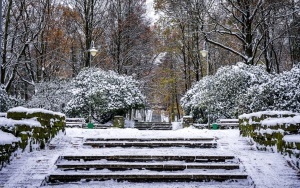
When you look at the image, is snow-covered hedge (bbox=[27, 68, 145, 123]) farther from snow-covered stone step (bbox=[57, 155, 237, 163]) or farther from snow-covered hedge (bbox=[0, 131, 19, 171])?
snow-covered hedge (bbox=[0, 131, 19, 171])

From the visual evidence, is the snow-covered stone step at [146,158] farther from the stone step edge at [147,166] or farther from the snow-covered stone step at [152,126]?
the snow-covered stone step at [152,126]

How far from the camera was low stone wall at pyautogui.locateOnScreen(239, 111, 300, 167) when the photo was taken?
22.4 feet

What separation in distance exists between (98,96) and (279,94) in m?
10.6

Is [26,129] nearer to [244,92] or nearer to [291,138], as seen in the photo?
[291,138]

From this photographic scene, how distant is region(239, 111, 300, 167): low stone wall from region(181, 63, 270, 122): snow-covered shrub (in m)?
7.72

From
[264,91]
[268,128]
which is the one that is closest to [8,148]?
[268,128]

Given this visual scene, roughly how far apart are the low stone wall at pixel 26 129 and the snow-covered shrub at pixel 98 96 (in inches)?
433

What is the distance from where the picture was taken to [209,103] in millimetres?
18828

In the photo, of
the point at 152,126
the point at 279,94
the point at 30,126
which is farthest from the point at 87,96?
the point at 30,126

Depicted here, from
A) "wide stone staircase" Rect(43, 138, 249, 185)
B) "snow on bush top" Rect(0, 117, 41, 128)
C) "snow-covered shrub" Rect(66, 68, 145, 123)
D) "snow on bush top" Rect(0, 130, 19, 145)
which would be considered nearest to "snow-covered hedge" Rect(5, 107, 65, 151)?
"snow on bush top" Rect(0, 117, 41, 128)

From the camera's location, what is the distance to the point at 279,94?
1412 cm

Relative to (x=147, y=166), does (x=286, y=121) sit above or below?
above

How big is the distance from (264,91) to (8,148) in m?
11.7

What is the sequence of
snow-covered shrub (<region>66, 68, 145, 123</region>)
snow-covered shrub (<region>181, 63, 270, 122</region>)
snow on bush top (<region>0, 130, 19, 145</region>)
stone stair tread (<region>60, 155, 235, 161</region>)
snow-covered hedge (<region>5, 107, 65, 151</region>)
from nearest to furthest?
snow on bush top (<region>0, 130, 19, 145</region>) < snow-covered hedge (<region>5, 107, 65, 151</region>) < stone stair tread (<region>60, 155, 235, 161</region>) < snow-covered shrub (<region>181, 63, 270, 122</region>) < snow-covered shrub (<region>66, 68, 145, 123</region>)
